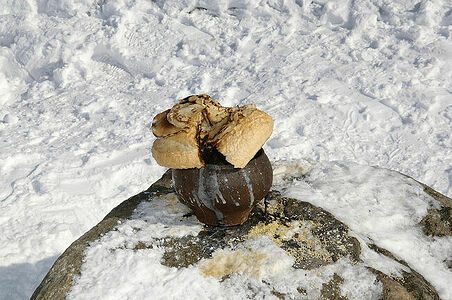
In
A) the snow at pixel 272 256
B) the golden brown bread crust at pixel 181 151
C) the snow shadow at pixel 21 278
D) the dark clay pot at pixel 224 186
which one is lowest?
the snow shadow at pixel 21 278

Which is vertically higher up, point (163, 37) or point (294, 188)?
point (294, 188)

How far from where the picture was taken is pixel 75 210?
4.70m

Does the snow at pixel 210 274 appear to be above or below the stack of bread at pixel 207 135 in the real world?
below

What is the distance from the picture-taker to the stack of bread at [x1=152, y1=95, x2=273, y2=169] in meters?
2.68

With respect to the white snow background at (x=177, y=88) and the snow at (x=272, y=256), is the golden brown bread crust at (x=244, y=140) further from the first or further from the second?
the white snow background at (x=177, y=88)

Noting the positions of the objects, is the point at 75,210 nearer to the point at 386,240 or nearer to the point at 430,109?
the point at 386,240

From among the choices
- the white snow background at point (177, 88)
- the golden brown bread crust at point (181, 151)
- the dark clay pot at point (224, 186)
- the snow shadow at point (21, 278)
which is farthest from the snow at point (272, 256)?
the white snow background at point (177, 88)

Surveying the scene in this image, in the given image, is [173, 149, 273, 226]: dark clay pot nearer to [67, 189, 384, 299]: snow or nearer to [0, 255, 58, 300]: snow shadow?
A: [67, 189, 384, 299]: snow

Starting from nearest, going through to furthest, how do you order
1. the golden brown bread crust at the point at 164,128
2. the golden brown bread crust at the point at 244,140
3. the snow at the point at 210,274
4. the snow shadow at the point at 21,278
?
the snow at the point at 210,274
the golden brown bread crust at the point at 244,140
the golden brown bread crust at the point at 164,128
the snow shadow at the point at 21,278

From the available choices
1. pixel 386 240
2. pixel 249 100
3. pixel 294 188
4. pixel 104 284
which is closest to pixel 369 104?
pixel 249 100

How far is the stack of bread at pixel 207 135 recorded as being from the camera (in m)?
2.68

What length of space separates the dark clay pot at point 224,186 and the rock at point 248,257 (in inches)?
7.7

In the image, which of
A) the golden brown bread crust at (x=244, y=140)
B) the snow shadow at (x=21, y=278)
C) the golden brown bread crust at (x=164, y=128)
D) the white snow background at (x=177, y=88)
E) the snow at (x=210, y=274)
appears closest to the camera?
the snow at (x=210, y=274)

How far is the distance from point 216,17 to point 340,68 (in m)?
2.44
